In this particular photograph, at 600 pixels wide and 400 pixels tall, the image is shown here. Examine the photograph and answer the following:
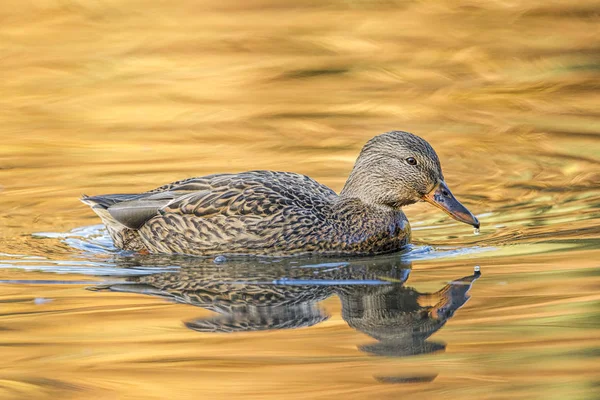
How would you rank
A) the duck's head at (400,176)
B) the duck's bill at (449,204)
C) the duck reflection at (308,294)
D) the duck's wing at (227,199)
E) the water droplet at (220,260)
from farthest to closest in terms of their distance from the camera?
the duck's wing at (227,199)
the duck's head at (400,176)
the water droplet at (220,260)
the duck's bill at (449,204)
the duck reflection at (308,294)

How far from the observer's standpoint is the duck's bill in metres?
9.32

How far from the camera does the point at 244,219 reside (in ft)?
31.9

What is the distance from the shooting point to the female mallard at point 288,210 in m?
9.63

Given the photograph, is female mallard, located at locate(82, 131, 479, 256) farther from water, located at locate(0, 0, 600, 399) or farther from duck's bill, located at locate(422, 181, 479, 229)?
water, located at locate(0, 0, 600, 399)

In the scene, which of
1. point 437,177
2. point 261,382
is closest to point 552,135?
point 437,177

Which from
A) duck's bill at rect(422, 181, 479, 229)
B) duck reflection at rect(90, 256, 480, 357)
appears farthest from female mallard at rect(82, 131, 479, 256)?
duck reflection at rect(90, 256, 480, 357)

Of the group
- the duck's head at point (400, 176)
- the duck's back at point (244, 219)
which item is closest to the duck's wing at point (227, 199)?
the duck's back at point (244, 219)

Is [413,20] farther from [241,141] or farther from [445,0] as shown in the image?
[241,141]

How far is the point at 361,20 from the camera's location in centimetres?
1838

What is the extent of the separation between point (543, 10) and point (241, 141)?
7.21 metres

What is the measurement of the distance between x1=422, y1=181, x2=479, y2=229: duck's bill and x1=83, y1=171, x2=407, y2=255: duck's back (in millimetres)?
389

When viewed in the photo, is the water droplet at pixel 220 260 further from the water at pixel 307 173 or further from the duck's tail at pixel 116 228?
the duck's tail at pixel 116 228

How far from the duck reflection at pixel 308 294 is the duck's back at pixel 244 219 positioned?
0.23 meters

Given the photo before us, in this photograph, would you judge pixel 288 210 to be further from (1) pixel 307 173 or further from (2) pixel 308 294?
(1) pixel 307 173
